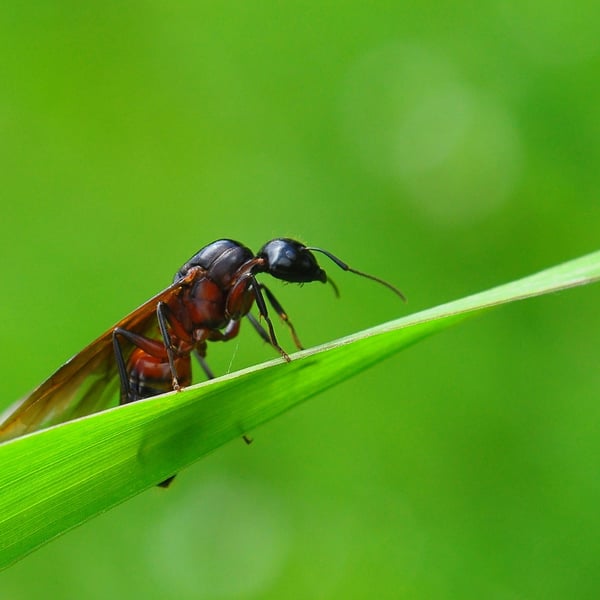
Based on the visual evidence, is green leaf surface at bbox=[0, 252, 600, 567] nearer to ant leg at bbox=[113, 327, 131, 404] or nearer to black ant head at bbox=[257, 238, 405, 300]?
black ant head at bbox=[257, 238, 405, 300]

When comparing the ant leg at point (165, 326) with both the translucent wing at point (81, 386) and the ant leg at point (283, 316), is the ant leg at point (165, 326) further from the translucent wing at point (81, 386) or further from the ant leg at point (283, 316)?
the ant leg at point (283, 316)

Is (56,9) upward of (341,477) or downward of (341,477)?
upward

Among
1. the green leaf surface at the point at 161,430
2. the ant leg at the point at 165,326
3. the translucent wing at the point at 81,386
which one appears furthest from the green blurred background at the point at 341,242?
the green leaf surface at the point at 161,430

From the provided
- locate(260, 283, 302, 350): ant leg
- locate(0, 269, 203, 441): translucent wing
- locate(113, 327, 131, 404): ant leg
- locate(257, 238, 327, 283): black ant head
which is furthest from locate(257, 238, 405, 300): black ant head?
locate(113, 327, 131, 404): ant leg

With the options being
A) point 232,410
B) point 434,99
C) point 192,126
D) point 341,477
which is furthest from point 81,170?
point 232,410

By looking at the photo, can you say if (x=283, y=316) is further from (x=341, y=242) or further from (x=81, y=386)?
(x=341, y=242)

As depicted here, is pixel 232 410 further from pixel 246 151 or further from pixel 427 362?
pixel 246 151
